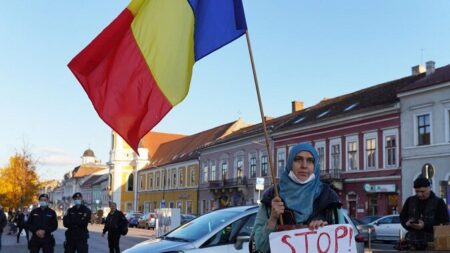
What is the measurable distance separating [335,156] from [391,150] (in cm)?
590

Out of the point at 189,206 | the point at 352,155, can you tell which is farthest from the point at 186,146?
the point at 352,155

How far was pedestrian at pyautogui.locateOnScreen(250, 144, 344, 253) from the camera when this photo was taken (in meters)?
4.13

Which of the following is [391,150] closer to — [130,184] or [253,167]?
[253,167]

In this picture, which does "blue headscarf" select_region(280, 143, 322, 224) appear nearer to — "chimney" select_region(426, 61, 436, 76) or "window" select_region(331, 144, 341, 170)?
"chimney" select_region(426, 61, 436, 76)

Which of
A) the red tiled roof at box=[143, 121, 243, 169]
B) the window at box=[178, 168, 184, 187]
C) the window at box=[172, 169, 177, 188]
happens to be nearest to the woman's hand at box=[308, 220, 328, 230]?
the red tiled roof at box=[143, 121, 243, 169]

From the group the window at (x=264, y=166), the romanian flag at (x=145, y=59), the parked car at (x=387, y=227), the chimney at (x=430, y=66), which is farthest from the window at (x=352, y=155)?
the romanian flag at (x=145, y=59)

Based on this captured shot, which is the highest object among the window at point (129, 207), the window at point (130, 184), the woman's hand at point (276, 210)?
the woman's hand at point (276, 210)

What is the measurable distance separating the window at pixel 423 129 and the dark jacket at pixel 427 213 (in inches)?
1202

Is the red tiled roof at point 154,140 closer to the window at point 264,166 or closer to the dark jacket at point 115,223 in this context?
the window at point 264,166

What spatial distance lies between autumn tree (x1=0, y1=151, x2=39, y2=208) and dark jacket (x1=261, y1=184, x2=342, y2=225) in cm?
5296

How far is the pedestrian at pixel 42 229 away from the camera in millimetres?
12492

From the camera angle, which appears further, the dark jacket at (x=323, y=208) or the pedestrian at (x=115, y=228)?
the pedestrian at (x=115, y=228)

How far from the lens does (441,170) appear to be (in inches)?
1378

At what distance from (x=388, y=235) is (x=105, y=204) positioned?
8775 cm
